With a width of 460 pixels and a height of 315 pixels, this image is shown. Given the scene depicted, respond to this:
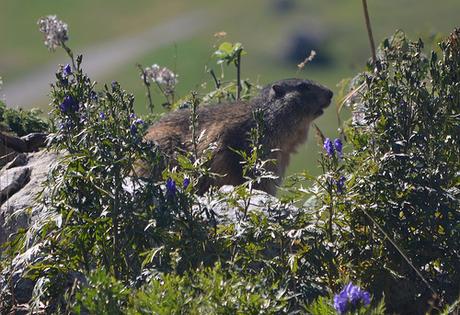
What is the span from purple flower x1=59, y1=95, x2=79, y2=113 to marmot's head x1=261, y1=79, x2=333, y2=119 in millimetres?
4868

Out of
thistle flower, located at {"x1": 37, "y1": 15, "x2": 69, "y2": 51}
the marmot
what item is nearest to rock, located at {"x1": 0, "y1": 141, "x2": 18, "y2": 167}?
the marmot

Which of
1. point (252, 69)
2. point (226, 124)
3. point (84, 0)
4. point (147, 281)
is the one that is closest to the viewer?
point (147, 281)

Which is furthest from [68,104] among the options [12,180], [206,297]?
[12,180]

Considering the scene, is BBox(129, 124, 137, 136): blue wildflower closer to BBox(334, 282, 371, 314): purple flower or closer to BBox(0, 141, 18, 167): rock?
BBox(334, 282, 371, 314): purple flower

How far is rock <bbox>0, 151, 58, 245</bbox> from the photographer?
730 centimetres

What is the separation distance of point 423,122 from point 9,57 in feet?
368

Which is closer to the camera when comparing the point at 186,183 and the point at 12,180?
the point at 186,183

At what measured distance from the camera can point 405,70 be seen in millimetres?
6516

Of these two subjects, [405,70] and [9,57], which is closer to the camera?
[405,70]

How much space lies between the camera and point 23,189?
7.98m

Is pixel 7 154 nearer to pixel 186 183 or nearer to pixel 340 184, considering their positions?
pixel 186 183

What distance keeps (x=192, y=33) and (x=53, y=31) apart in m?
111

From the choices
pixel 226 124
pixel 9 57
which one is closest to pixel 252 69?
pixel 9 57

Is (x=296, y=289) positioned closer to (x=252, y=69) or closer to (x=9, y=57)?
(x=252, y=69)
